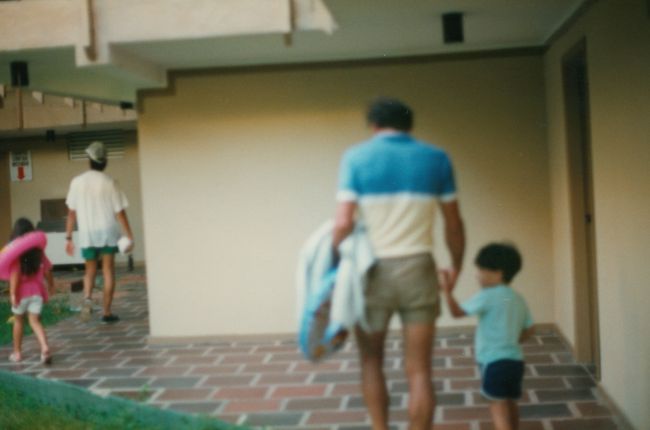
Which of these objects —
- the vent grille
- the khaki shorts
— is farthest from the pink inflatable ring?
the vent grille

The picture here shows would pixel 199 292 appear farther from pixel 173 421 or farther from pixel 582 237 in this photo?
pixel 582 237

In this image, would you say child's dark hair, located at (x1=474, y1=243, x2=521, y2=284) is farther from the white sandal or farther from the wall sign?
the wall sign

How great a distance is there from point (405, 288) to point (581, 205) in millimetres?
3049

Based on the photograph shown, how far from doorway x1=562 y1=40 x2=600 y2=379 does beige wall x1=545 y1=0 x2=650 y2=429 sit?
0.65m

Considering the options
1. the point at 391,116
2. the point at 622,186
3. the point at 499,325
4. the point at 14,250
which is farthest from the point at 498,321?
the point at 14,250

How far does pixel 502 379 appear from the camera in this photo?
4090mm

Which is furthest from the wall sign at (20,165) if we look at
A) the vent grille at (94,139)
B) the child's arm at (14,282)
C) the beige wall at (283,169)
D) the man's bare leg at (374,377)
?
the man's bare leg at (374,377)

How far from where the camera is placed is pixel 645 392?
4465mm

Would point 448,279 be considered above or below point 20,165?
below

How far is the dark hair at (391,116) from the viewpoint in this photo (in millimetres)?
4094

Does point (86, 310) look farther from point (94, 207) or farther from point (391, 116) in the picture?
point (391, 116)

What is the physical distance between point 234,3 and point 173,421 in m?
3.10

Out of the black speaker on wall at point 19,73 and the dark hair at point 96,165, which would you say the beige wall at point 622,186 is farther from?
the dark hair at point 96,165

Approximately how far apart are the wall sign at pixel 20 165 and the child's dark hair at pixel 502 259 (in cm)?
1503
